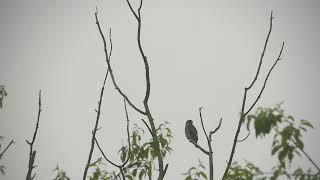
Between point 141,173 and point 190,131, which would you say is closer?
point 141,173

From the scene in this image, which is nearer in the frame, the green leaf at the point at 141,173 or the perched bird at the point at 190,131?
the green leaf at the point at 141,173

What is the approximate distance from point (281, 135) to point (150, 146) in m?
1.51

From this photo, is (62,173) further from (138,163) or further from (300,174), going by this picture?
(300,174)

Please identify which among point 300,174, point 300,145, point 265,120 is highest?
point 265,120

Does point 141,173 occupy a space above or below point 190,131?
below

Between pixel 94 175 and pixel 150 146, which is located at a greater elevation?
pixel 150 146

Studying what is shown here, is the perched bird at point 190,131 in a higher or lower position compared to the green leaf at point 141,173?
higher

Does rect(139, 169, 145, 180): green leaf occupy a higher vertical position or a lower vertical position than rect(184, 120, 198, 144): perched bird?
lower

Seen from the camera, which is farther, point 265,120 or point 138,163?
point 138,163

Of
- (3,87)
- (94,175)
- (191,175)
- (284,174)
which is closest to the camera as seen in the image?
Answer: (284,174)

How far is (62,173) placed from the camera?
4285 millimetres

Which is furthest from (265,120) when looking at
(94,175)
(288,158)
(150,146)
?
(94,175)

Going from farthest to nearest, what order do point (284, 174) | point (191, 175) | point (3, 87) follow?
point (3, 87), point (191, 175), point (284, 174)

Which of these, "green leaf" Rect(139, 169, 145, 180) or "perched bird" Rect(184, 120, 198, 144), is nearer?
"green leaf" Rect(139, 169, 145, 180)
